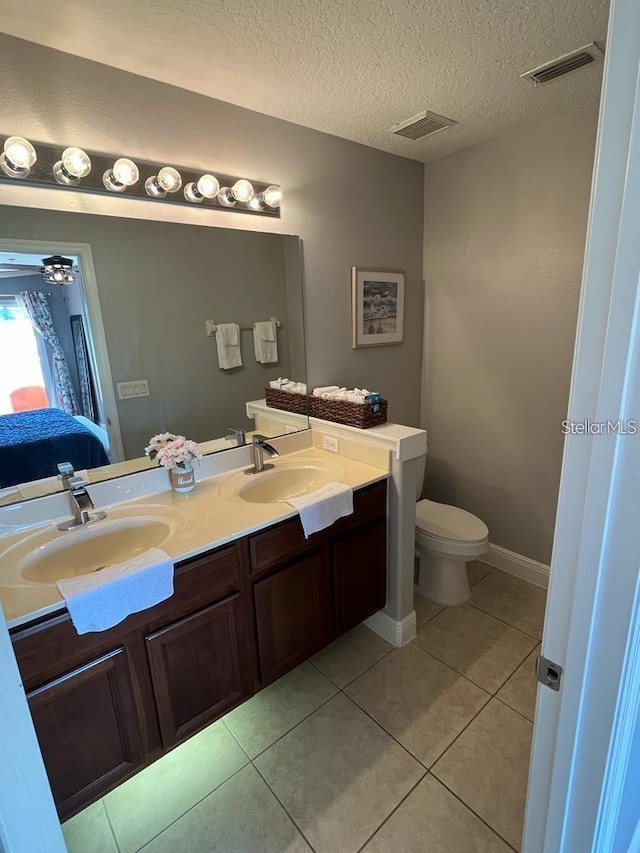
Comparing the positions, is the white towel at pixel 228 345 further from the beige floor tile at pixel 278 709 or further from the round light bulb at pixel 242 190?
the beige floor tile at pixel 278 709

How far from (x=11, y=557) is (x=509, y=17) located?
2307mm

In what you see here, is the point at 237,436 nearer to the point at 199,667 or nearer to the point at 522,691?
the point at 199,667

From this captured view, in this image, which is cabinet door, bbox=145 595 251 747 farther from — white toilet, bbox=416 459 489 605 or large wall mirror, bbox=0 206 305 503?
white toilet, bbox=416 459 489 605

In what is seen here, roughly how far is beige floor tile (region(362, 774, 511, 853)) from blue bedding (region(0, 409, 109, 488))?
1.63 meters

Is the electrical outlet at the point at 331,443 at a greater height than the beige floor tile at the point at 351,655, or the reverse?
the electrical outlet at the point at 331,443

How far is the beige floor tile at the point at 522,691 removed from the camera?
178cm

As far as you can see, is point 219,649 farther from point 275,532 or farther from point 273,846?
point 273,846

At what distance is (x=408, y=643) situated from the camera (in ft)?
7.03

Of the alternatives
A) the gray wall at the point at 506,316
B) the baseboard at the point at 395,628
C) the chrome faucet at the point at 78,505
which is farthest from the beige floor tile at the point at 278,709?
the gray wall at the point at 506,316

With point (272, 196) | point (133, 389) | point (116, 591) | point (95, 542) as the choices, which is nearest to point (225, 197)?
point (272, 196)

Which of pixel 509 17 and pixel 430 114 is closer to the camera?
pixel 509 17

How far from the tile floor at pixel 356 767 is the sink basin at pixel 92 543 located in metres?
0.84

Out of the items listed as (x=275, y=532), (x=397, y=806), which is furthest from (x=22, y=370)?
(x=397, y=806)

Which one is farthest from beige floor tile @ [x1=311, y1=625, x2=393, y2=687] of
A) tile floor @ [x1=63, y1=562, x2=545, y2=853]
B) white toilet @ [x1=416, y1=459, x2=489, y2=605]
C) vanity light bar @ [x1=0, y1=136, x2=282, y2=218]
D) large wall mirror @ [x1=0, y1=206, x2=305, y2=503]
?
vanity light bar @ [x1=0, y1=136, x2=282, y2=218]
